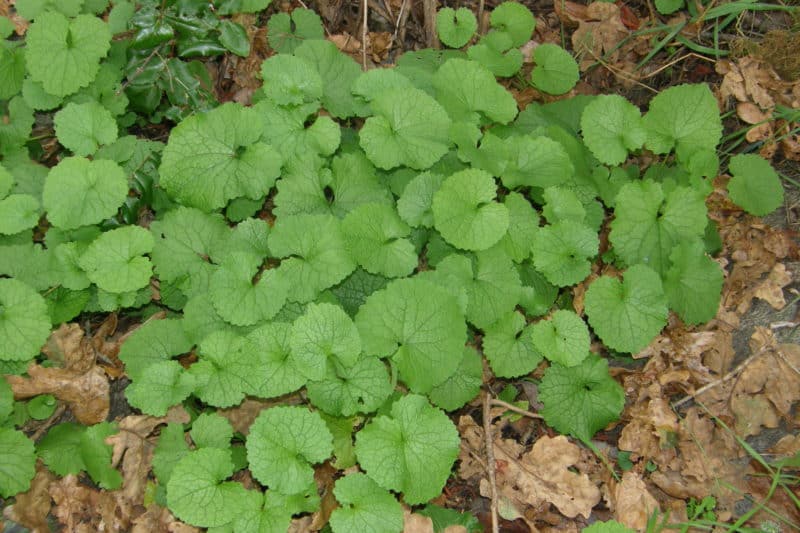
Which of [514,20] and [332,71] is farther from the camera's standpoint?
[514,20]

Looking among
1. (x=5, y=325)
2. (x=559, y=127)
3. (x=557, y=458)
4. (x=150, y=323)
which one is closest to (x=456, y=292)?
(x=557, y=458)

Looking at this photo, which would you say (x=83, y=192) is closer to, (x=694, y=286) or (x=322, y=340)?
(x=322, y=340)

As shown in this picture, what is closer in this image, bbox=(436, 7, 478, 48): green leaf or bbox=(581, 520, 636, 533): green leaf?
bbox=(581, 520, 636, 533): green leaf

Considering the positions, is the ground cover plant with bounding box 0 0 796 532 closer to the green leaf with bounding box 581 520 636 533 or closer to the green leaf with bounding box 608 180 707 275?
the green leaf with bounding box 608 180 707 275

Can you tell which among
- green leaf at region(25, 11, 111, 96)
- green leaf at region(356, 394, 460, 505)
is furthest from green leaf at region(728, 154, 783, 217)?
green leaf at region(25, 11, 111, 96)

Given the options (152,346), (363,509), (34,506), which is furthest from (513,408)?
(34,506)

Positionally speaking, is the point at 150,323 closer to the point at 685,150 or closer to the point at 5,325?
the point at 5,325
